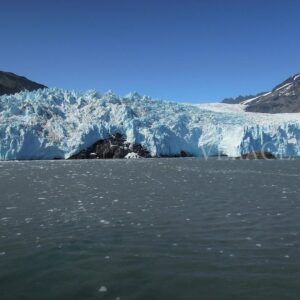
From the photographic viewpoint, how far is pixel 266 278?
8523mm

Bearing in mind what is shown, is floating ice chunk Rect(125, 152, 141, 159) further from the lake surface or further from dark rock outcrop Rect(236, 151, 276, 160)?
the lake surface

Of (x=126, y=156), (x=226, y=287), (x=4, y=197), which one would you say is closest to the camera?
(x=226, y=287)

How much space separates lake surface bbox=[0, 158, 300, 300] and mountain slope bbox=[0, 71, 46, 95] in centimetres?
10726

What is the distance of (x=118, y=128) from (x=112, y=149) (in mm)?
3700

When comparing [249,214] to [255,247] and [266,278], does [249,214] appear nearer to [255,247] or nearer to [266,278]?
[255,247]

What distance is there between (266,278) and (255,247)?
2.16 meters

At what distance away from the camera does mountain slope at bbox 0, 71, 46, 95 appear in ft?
394

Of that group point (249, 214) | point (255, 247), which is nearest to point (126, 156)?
point (249, 214)

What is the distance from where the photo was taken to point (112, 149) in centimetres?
6450

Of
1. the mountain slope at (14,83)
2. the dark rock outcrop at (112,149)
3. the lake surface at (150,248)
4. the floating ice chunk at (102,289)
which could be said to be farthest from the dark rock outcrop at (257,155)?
the mountain slope at (14,83)

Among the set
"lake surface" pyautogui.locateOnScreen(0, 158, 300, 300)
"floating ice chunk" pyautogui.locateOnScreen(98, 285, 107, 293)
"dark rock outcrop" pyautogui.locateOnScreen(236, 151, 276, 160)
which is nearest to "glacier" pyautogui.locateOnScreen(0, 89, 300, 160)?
"dark rock outcrop" pyautogui.locateOnScreen(236, 151, 276, 160)

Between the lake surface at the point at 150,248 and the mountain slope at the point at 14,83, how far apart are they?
107260 mm

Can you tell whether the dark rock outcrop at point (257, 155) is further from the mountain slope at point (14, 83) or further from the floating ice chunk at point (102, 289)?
the mountain slope at point (14, 83)

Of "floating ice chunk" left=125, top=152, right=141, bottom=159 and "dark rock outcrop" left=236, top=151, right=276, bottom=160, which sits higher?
"dark rock outcrop" left=236, top=151, right=276, bottom=160
